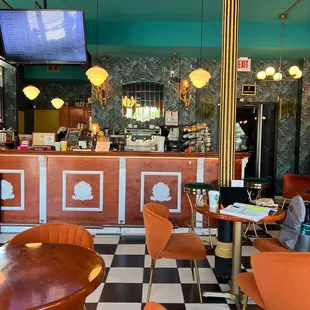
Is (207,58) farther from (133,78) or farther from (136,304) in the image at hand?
(136,304)

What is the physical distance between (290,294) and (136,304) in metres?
1.55

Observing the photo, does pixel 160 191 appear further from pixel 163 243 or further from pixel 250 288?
pixel 250 288

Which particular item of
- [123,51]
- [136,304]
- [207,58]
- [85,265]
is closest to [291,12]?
[207,58]

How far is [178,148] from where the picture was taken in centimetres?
770

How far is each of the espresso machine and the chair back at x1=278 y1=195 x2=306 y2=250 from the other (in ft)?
16.7

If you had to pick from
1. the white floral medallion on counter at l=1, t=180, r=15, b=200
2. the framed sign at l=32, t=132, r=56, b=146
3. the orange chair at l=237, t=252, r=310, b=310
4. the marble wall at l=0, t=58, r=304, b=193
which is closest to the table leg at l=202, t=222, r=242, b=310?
the orange chair at l=237, t=252, r=310, b=310

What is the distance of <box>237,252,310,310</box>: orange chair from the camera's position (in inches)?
57.3

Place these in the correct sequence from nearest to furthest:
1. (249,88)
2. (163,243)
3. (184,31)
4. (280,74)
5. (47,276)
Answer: (47,276)
(163,243)
(280,74)
(184,31)
(249,88)

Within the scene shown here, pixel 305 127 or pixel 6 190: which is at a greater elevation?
pixel 305 127

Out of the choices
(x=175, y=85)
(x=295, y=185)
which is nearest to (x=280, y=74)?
(x=295, y=185)

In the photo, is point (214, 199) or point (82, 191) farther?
point (82, 191)

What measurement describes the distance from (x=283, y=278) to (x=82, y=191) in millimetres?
3555

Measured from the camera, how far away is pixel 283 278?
59.0 inches

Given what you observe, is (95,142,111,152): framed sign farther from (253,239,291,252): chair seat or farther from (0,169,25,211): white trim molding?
(253,239,291,252): chair seat
